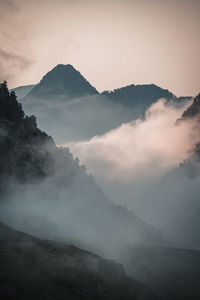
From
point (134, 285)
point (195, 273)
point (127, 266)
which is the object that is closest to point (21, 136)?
point (127, 266)

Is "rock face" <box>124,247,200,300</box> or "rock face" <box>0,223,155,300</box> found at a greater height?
"rock face" <box>124,247,200,300</box>

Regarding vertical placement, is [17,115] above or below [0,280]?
above

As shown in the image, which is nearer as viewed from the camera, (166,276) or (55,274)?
(55,274)

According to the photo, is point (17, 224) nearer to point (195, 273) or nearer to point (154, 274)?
point (154, 274)

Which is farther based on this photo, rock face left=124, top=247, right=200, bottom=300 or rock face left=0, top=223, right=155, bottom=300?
rock face left=124, top=247, right=200, bottom=300

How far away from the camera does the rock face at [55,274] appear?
69188mm

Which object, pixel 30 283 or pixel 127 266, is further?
pixel 127 266

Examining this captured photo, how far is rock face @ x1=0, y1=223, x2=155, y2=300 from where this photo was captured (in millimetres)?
69188

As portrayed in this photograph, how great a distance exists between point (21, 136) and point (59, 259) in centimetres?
10901

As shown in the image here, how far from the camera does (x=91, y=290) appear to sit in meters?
83.5

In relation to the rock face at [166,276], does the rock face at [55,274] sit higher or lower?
lower

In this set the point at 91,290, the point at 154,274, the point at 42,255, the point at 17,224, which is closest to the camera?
the point at 91,290

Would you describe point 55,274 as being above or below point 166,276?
below

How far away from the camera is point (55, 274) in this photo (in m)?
83.1
